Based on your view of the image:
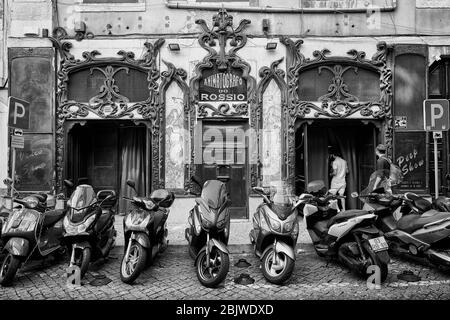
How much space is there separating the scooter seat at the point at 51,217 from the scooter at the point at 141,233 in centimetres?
130

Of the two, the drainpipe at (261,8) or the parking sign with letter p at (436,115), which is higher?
the drainpipe at (261,8)

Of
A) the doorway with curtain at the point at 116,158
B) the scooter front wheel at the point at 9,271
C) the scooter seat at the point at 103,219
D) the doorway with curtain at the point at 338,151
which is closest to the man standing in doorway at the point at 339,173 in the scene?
the doorway with curtain at the point at 338,151

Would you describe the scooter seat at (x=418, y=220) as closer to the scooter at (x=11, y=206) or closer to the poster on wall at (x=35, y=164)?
the scooter at (x=11, y=206)

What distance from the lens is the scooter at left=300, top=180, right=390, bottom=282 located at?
399 centimetres

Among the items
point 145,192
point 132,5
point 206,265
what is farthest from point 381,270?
point 132,5

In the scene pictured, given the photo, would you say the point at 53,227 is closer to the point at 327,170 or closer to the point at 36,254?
the point at 36,254

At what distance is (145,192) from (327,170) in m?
5.21

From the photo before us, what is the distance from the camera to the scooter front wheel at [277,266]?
3.96m

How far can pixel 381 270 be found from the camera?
3.95 metres

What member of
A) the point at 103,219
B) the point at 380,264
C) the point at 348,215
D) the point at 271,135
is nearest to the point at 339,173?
the point at 271,135

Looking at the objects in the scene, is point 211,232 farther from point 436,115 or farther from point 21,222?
point 436,115

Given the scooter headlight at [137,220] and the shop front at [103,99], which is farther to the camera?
the shop front at [103,99]

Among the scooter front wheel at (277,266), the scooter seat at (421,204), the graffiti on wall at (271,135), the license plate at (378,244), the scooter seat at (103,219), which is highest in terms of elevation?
the graffiti on wall at (271,135)

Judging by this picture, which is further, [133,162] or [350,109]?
[133,162]
